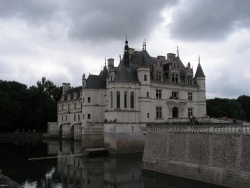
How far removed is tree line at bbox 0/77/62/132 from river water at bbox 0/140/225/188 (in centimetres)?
2899

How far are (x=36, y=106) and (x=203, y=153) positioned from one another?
5176cm

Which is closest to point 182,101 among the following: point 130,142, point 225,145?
point 130,142

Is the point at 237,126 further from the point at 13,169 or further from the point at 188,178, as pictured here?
the point at 13,169

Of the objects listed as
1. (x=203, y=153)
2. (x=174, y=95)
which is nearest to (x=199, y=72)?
(x=174, y=95)

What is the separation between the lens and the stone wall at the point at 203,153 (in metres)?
18.4

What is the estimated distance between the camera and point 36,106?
67.6m

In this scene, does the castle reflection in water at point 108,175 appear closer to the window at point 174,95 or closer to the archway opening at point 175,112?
the archway opening at point 175,112

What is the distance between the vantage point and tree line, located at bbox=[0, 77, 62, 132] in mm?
62484

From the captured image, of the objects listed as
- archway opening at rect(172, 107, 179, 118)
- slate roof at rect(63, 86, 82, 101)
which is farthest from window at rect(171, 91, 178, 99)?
slate roof at rect(63, 86, 82, 101)

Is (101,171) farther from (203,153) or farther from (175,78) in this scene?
(175,78)

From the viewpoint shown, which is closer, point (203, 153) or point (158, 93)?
point (203, 153)

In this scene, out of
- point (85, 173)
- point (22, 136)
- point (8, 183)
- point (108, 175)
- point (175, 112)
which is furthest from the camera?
point (22, 136)

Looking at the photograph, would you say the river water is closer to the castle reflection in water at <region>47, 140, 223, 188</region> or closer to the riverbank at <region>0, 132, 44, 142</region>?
the castle reflection in water at <region>47, 140, 223, 188</region>

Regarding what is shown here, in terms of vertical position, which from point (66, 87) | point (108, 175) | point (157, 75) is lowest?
point (108, 175)
